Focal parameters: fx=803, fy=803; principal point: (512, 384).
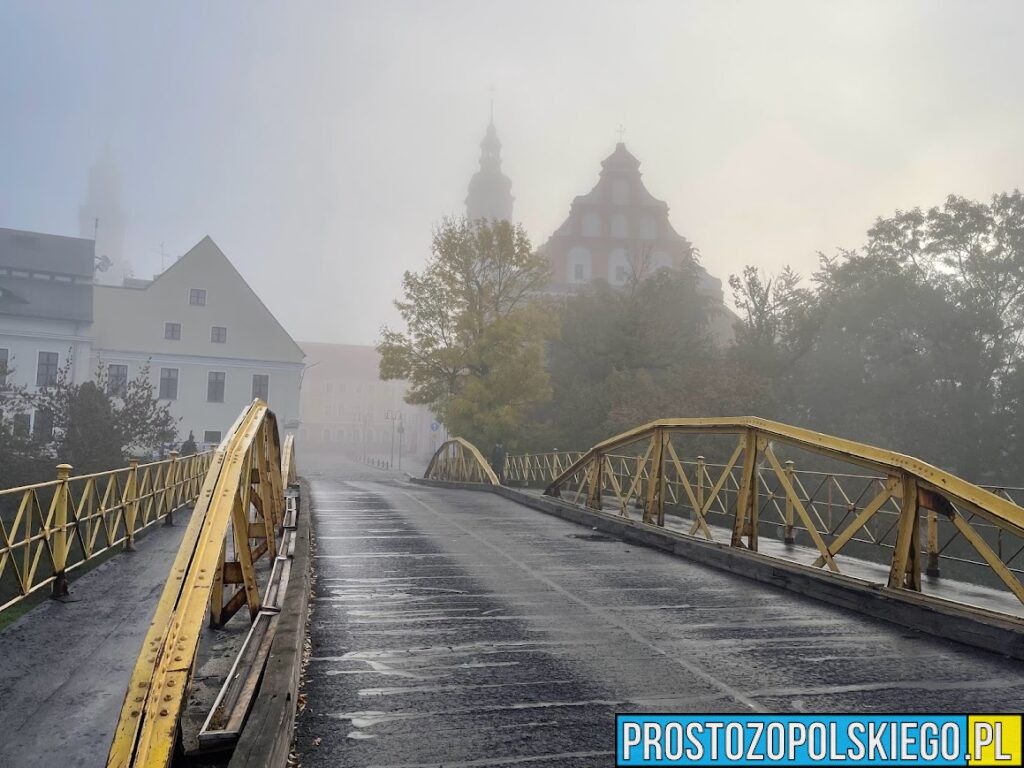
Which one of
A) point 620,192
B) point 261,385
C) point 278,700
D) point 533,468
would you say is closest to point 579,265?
point 620,192

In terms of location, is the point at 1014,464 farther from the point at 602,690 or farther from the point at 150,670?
the point at 150,670

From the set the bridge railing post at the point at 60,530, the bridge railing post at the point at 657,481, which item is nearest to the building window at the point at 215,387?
the bridge railing post at the point at 60,530

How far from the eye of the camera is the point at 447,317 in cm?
3488

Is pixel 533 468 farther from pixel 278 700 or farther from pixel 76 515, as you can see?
pixel 278 700

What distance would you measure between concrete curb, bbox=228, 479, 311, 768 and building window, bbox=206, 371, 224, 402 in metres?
46.6

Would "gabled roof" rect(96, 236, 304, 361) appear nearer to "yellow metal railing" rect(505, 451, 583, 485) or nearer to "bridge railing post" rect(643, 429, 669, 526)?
"yellow metal railing" rect(505, 451, 583, 485)

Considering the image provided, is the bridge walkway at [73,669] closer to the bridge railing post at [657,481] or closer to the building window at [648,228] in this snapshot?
the bridge railing post at [657,481]

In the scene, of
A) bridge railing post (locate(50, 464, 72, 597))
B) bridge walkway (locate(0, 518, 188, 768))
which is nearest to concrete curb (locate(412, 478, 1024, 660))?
bridge walkway (locate(0, 518, 188, 768))

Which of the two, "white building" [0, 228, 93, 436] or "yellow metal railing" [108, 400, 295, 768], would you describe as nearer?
"yellow metal railing" [108, 400, 295, 768]

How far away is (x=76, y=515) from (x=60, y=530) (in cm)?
98

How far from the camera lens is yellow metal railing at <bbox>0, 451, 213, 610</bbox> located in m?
8.36

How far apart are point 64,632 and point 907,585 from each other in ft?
24.8

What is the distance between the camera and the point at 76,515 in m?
9.81

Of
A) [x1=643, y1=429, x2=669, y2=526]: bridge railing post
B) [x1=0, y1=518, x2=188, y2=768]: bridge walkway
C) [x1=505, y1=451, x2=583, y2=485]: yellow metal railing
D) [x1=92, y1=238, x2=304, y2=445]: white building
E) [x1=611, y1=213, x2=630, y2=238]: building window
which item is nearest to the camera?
[x1=0, y1=518, x2=188, y2=768]: bridge walkway
